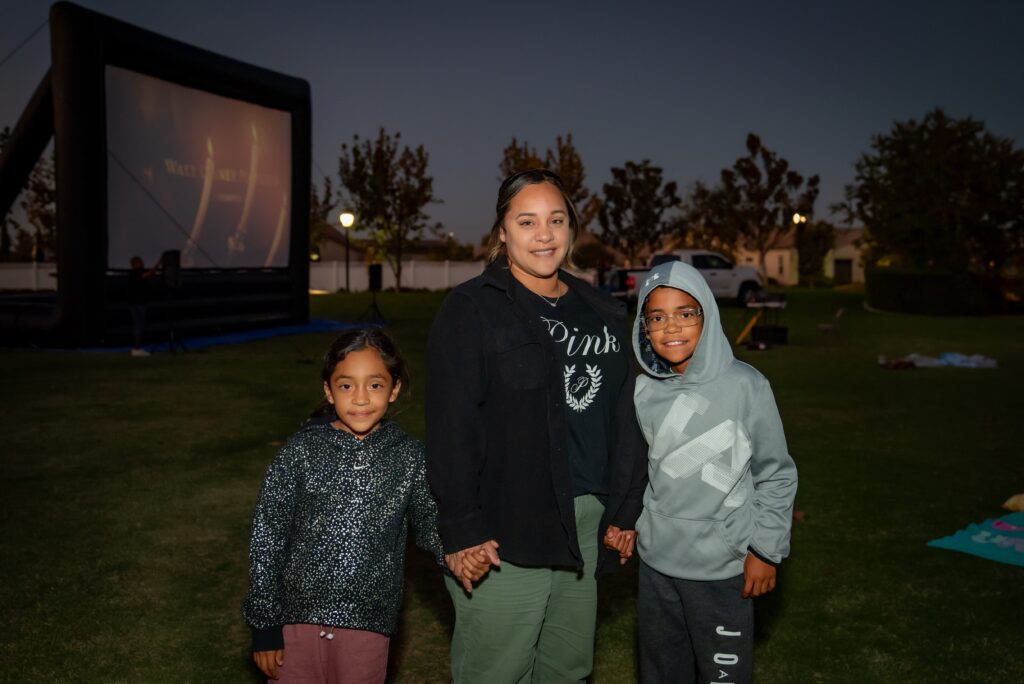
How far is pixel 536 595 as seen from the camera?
273cm

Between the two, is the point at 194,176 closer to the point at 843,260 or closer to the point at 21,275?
the point at 21,275

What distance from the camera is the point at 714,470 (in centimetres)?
291

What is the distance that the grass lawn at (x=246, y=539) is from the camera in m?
4.30

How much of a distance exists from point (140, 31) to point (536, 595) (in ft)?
57.8

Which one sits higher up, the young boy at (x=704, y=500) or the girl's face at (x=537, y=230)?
the girl's face at (x=537, y=230)

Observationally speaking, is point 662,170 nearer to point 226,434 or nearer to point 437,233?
point 437,233

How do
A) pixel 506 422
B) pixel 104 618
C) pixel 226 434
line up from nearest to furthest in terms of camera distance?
pixel 506 422
pixel 104 618
pixel 226 434

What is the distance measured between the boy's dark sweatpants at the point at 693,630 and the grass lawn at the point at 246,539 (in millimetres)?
1097

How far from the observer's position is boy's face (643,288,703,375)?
119 inches

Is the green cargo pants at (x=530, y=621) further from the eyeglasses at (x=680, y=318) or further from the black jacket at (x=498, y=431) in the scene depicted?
the eyeglasses at (x=680, y=318)

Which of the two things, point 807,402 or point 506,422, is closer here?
point 506,422

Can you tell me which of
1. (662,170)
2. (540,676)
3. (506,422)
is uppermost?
(662,170)

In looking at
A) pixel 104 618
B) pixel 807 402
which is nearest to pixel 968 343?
pixel 807 402

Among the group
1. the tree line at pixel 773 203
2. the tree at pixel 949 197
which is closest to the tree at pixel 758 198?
the tree line at pixel 773 203
